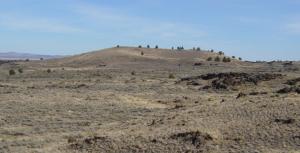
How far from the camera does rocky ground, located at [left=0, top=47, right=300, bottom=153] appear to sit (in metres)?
20.1

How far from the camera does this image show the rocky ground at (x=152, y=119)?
790 inches

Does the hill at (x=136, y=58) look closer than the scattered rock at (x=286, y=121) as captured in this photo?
No

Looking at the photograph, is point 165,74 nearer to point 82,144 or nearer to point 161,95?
point 161,95

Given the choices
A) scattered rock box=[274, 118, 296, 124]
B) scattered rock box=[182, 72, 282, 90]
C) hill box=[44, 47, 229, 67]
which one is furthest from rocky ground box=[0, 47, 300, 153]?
hill box=[44, 47, 229, 67]

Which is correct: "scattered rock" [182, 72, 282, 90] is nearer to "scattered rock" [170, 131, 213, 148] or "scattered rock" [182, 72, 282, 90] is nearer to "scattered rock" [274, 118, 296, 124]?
"scattered rock" [274, 118, 296, 124]

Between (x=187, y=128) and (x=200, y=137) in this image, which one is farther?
(x=187, y=128)

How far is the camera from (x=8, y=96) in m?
36.8

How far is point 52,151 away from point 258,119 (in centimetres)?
760

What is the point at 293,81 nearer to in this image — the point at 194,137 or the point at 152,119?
the point at 152,119

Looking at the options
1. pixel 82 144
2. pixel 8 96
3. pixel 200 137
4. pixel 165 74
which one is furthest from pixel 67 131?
pixel 165 74

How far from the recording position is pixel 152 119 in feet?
87.4

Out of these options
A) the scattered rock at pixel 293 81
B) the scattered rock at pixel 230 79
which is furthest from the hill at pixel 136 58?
the scattered rock at pixel 293 81

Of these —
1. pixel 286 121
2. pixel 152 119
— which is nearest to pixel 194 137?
pixel 286 121

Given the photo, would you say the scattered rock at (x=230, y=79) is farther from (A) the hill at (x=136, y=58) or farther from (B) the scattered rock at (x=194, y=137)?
(A) the hill at (x=136, y=58)
